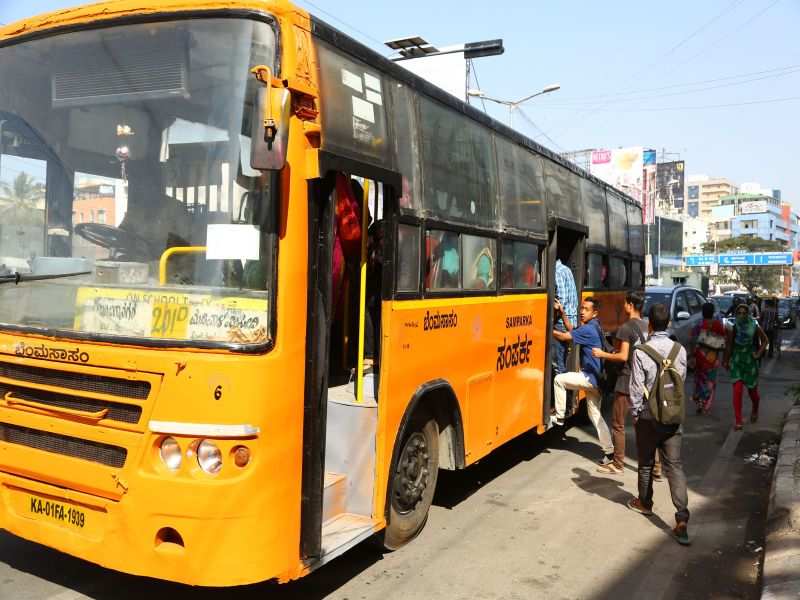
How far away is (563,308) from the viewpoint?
7871 millimetres

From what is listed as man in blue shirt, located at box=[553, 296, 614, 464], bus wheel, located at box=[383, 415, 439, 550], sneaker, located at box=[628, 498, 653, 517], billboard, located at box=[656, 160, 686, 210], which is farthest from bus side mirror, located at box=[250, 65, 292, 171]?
billboard, located at box=[656, 160, 686, 210]

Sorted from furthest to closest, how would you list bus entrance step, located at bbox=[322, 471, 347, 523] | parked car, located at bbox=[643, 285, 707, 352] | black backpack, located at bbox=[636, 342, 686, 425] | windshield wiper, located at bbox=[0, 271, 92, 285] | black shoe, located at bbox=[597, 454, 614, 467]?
parked car, located at bbox=[643, 285, 707, 352]
black shoe, located at bbox=[597, 454, 614, 467]
black backpack, located at bbox=[636, 342, 686, 425]
bus entrance step, located at bbox=[322, 471, 347, 523]
windshield wiper, located at bbox=[0, 271, 92, 285]

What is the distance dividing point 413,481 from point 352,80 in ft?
8.72

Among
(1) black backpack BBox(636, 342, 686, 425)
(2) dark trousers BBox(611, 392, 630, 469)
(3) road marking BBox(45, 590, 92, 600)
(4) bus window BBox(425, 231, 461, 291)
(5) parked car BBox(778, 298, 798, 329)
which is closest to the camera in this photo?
(3) road marking BBox(45, 590, 92, 600)

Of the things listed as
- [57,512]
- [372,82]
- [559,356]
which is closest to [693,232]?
[559,356]

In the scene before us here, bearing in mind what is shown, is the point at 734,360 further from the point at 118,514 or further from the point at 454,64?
the point at 454,64

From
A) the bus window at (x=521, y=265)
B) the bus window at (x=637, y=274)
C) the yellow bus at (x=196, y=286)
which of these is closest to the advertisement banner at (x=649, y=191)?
the bus window at (x=637, y=274)

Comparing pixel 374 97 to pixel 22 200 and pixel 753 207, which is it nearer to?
pixel 22 200

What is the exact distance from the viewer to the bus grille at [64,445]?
3.43m

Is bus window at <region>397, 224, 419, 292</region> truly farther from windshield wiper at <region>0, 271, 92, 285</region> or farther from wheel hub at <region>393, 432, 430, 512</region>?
windshield wiper at <region>0, 271, 92, 285</region>

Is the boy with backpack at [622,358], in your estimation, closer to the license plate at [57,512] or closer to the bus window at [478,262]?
the bus window at [478,262]

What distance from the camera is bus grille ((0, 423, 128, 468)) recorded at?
3432 millimetres

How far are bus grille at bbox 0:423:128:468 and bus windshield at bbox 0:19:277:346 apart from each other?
1.77ft

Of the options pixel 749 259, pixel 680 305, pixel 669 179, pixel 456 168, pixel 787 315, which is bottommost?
pixel 787 315
